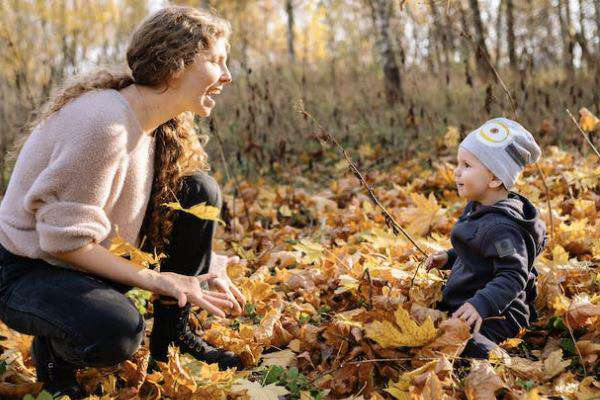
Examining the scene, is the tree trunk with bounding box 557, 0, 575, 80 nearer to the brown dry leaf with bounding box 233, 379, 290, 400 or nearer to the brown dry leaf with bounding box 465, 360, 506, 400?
the brown dry leaf with bounding box 465, 360, 506, 400

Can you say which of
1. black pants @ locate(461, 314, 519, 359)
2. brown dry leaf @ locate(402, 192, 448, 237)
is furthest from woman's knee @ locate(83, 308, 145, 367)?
brown dry leaf @ locate(402, 192, 448, 237)

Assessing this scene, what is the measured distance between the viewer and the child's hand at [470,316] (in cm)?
170

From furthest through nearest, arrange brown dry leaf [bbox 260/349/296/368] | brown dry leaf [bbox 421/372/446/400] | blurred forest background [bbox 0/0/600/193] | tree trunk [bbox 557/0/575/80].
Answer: blurred forest background [bbox 0/0/600/193] < tree trunk [bbox 557/0/575/80] < brown dry leaf [bbox 260/349/296/368] < brown dry leaf [bbox 421/372/446/400]

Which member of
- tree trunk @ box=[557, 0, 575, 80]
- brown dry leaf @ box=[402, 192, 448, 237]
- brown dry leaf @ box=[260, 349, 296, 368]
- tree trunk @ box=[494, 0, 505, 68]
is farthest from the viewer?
tree trunk @ box=[494, 0, 505, 68]

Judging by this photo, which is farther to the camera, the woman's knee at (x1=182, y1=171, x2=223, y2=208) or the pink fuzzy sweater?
the woman's knee at (x1=182, y1=171, x2=223, y2=208)

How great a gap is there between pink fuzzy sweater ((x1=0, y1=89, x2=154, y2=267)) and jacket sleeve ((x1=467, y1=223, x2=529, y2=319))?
1.19 m

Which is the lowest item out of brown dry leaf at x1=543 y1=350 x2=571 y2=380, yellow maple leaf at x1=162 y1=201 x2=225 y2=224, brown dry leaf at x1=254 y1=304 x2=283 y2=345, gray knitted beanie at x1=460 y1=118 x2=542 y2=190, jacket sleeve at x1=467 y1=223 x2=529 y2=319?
brown dry leaf at x1=254 y1=304 x2=283 y2=345

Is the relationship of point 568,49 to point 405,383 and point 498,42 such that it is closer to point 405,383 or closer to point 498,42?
point 405,383

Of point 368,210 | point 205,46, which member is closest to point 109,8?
point 368,210

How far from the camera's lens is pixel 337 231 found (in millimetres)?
3381

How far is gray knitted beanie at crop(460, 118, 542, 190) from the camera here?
1853mm

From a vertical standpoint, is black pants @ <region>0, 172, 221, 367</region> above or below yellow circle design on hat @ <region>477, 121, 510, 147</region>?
below

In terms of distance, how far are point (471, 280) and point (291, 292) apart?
981 millimetres

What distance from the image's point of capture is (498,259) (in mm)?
Result: 1782
